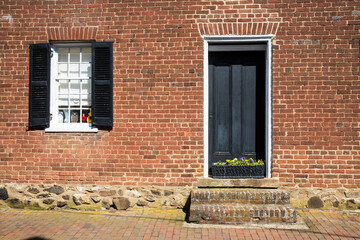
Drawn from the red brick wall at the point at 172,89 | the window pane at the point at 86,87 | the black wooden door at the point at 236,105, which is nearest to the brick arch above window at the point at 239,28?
the red brick wall at the point at 172,89

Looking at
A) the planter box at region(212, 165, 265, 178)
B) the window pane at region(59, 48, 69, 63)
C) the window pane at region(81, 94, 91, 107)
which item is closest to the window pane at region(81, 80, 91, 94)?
the window pane at region(81, 94, 91, 107)

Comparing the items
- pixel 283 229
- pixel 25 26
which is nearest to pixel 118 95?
pixel 25 26

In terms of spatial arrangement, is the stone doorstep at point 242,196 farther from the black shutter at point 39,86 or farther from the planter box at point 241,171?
the black shutter at point 39,86

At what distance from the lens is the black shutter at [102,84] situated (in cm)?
571

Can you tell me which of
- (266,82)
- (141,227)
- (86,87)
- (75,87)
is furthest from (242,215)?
(75,87)

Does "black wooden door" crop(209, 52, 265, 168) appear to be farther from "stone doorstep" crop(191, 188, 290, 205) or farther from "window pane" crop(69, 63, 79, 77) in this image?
"window pane" crop(69, 63, 79, 77)

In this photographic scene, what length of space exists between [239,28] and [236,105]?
1.39 m

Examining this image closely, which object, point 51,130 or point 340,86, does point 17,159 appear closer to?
point 51,130

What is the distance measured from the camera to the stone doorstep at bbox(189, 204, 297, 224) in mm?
4875

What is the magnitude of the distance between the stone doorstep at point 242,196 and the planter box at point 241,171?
13.8 inches

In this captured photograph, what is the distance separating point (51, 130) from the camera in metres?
5.80

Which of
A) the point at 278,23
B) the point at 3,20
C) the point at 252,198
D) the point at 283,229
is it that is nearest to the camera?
the point at 283,229

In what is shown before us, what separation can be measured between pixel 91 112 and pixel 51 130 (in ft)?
2.59

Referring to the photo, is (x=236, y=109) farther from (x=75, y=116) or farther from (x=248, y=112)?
(x=75, y=116)
